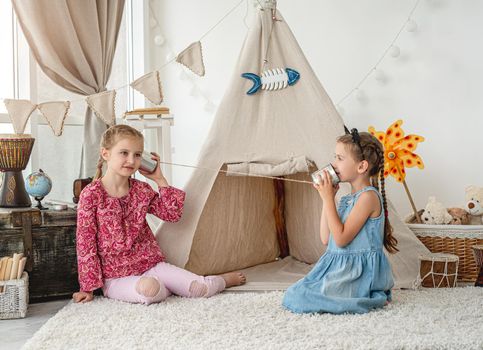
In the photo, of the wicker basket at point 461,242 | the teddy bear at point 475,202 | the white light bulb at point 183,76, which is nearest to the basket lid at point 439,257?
the wicker basket at point 461,242

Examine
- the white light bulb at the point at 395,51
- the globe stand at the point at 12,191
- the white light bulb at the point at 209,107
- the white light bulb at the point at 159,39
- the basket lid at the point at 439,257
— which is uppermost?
the white light bulb at the point at 159,39

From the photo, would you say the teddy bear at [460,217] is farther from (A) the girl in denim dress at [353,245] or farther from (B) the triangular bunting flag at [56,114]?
(B) the triangular bunting flag at [56,114]

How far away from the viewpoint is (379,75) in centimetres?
382

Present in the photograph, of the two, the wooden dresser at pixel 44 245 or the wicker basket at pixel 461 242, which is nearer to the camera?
the wooden dresser at pixel 44 245

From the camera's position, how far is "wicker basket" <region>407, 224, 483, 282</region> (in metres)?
3.05

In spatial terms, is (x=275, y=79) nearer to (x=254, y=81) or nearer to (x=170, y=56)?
(x=254, y=81)

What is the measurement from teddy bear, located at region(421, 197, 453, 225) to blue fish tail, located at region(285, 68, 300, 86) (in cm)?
95

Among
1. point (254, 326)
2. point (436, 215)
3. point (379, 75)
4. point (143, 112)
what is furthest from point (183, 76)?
point (254, 326)

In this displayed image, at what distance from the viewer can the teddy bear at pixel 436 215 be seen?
315 cm

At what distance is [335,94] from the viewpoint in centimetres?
394

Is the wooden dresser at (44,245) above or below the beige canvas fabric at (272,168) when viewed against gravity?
below

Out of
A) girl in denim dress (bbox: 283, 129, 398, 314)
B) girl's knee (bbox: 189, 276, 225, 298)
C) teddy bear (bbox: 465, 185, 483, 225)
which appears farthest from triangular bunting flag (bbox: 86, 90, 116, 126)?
teddy bear (bbox: 465, 185, 483, 225)

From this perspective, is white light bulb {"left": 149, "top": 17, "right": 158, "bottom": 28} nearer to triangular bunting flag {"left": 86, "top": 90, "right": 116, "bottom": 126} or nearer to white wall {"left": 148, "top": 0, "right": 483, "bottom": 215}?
white wall {"left": 148, "top": 0, "right": 483, "bottom": 215}

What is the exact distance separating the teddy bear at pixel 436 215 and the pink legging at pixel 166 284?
1.14 m
